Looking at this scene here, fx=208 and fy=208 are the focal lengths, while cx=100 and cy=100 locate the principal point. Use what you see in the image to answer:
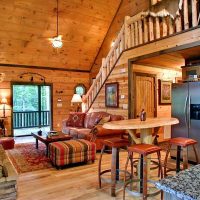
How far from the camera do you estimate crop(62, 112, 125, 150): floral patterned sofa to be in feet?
16.9

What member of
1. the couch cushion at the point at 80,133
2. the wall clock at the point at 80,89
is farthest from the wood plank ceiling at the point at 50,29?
the couch cushion at the point at 80,133

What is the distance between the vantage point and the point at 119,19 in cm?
774

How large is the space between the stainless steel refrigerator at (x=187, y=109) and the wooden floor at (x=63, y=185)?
6.28ft

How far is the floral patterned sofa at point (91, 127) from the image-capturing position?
5148mm

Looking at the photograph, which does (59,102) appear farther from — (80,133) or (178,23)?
(178,23)

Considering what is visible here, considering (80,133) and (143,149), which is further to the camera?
(80,133)

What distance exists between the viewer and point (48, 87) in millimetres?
8602

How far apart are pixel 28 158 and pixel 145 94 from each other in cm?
362

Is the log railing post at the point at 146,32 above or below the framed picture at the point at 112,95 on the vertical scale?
above

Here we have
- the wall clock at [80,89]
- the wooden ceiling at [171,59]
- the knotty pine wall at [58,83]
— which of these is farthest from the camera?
the wall clock at [80,89]

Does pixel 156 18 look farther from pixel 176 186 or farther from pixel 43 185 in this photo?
pixel 176 186

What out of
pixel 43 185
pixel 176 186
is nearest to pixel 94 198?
pixel 43 185

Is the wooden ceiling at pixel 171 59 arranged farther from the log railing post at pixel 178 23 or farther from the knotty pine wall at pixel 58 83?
the knotty pine wall at pixel 58 83

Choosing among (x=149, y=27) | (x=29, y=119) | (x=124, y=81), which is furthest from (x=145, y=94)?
(x=29, y=119)
